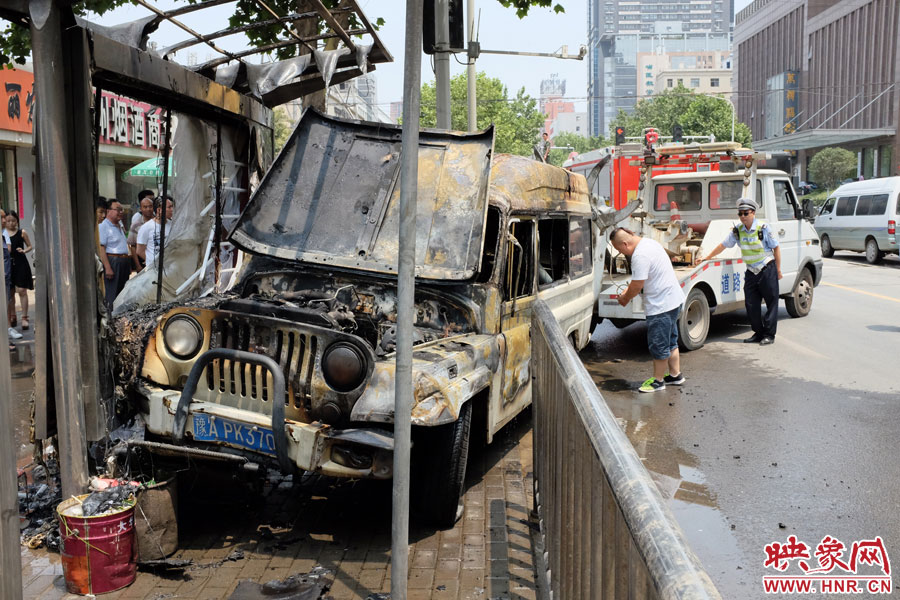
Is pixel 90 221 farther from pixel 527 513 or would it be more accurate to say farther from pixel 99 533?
pixel 527 513

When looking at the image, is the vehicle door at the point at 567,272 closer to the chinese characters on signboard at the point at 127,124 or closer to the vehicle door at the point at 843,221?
the chinese characters on signboard at the point at 127,124

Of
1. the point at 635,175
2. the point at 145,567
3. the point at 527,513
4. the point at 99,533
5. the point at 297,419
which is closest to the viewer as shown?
the point at 99,533

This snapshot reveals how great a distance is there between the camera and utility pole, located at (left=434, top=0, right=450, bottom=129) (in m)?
9.27

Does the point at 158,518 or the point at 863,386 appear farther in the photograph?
the point at 863,386

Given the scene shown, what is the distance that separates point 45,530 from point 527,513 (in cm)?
281

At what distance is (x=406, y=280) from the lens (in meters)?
3.46

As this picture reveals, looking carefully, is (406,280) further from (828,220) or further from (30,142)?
(828,220)

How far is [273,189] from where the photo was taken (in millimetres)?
6066

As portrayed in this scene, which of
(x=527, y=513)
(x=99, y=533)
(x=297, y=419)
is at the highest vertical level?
(x=297, y=419)

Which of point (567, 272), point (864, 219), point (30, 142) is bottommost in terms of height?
point (567, 272)

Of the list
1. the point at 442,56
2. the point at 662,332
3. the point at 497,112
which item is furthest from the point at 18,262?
the point at 497,112

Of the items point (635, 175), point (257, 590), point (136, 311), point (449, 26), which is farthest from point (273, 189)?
point (635, 175)

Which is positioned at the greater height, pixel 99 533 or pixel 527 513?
pixel 99 533

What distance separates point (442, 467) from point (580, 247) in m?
3.97
